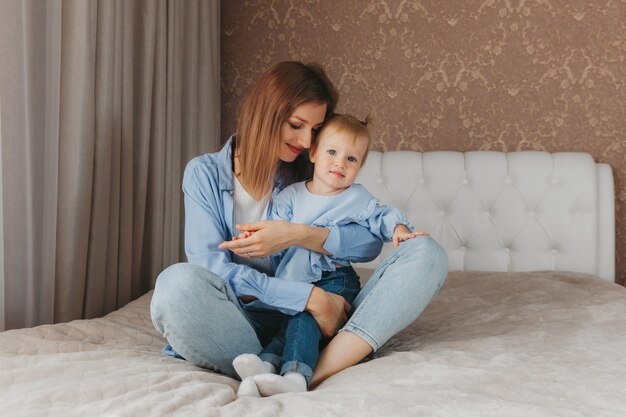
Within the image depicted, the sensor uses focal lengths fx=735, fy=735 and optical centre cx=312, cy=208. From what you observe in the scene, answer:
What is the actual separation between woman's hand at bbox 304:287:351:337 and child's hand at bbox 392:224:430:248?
0.19 m

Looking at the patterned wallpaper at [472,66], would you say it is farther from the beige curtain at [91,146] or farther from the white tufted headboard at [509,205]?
the beige curtain at [91,146]

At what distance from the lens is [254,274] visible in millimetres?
1677

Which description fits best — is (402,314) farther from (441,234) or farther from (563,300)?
(441,234)

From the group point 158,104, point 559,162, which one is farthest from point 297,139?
point 559,162

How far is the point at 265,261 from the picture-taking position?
1838 millimetres

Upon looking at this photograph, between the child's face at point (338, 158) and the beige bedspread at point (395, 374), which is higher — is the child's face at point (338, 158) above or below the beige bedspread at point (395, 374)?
above

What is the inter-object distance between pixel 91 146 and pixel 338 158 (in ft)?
2.91

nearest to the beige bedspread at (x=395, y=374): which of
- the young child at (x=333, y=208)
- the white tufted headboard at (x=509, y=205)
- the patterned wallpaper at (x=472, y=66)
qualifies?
the young child at (x=333, y=208)

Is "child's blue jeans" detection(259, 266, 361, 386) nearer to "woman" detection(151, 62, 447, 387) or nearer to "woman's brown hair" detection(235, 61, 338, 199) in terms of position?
"woman" detection(151, 62, 447, 387)

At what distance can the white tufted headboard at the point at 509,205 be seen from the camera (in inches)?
112

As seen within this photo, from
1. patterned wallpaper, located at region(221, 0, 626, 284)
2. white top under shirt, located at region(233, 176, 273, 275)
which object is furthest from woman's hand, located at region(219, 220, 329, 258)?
patterned wallpaper, located at region(221, 0, 626, 284)

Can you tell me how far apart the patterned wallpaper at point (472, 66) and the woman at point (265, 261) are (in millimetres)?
1242

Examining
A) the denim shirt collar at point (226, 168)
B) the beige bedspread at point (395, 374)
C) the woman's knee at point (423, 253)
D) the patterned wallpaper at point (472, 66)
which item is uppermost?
the patterned wallpaper at point (472, 66)

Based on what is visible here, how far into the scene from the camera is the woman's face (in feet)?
6.02
